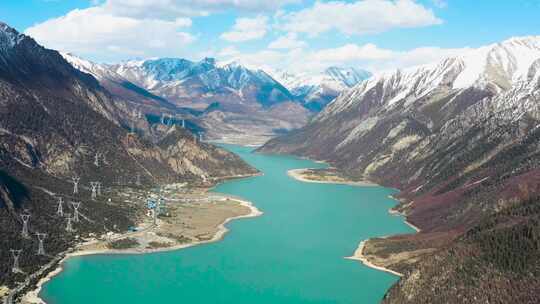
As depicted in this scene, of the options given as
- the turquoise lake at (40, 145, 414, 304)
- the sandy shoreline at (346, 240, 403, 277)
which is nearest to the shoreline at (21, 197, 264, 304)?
the turquoise lake at (40, 145, 414, 304)

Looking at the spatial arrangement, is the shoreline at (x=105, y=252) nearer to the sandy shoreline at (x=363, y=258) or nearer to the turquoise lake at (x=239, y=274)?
the turquoise lake at (x=239, y=274)

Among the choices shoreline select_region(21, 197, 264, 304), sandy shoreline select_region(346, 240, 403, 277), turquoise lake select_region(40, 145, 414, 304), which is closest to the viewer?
shoreline select_region(21, 197, 264, 304)

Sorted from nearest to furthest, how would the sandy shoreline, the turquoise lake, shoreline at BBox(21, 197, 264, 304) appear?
shoreline at BBox(21, 197, 264, 304) < the turquoise lake < the sandy shoreline

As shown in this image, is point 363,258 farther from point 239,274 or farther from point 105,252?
point 105,252

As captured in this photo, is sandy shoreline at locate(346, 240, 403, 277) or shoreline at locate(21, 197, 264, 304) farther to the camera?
sandy shoreline at locate(346, 240, 403, 277)

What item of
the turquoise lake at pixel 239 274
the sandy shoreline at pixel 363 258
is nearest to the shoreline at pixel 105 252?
the turquoise lake at pixel 239 274

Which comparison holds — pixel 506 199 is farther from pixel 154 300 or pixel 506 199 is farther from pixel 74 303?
pixel 74 303

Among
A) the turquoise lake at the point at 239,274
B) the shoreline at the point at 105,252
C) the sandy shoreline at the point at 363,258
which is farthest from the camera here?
the sandy shoreline at the point at 363,258

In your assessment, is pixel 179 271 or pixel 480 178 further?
pixel 480 178

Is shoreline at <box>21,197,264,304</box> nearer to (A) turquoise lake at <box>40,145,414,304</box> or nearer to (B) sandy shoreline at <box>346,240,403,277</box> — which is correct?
(A) turquoise lake at <box>40,145,414,304</box>

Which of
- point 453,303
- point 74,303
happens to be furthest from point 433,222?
point 74,303

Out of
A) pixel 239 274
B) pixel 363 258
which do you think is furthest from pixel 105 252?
pixel 363 258
